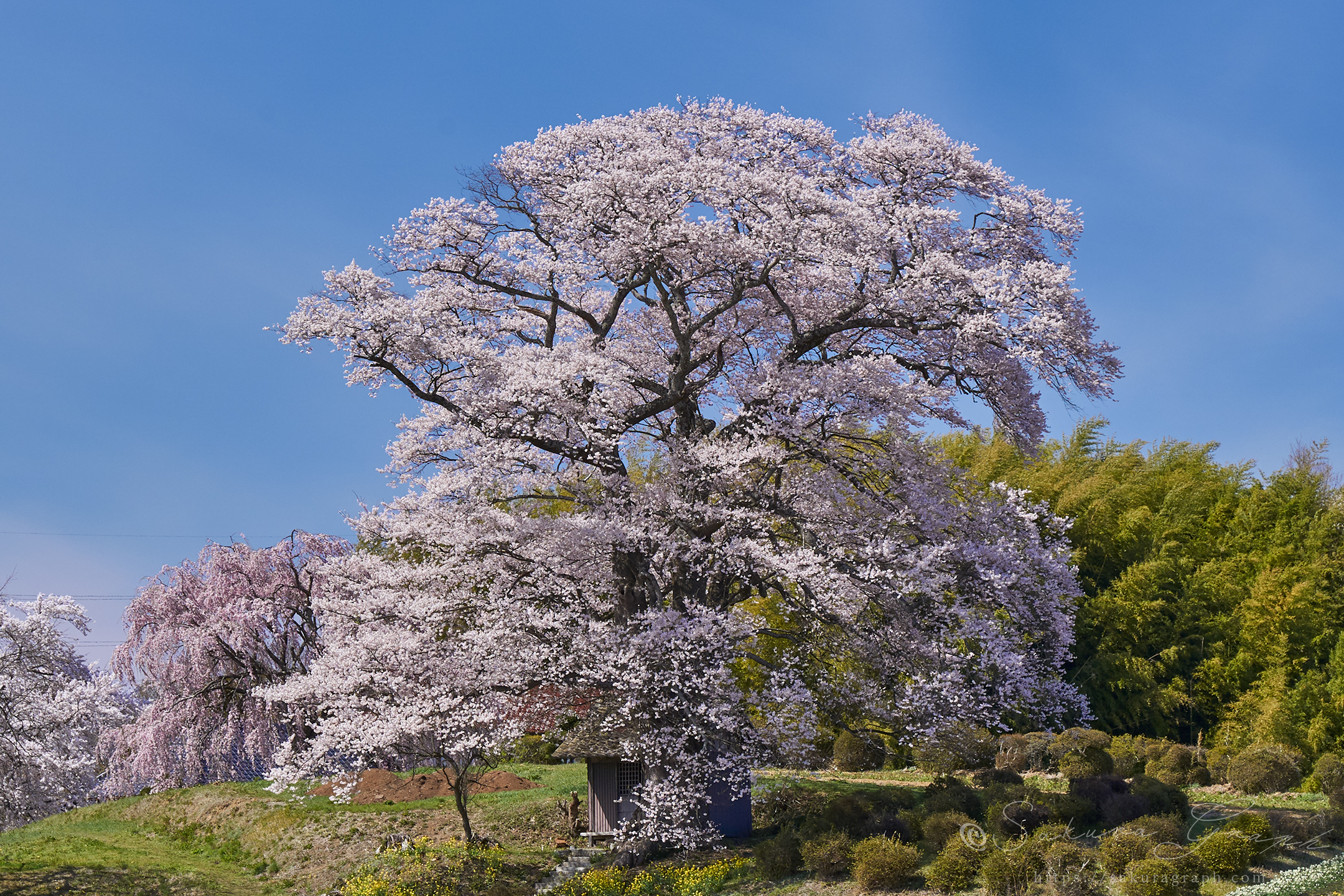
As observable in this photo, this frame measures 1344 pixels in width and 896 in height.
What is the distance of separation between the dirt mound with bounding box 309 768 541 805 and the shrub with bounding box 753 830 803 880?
10519mm

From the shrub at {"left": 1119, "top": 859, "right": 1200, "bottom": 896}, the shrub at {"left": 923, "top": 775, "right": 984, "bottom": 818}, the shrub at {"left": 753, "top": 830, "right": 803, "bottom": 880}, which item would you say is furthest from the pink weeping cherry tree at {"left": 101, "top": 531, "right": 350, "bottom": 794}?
the shrub at {"left": 1119, "top": 859, "right": 1200, "bottom": 896}

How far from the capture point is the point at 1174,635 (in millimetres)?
33438

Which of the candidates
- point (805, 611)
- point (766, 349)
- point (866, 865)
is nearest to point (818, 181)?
point (766, 349)

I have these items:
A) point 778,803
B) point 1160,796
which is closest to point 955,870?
point 1160,796

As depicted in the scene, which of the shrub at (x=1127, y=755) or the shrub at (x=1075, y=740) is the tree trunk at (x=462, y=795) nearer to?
the shrub at (x=1127, y=755)

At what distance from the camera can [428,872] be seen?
18.8 meters

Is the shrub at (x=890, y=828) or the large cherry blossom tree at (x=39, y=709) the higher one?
the large cherry blossom tree at (x=39, y=709)

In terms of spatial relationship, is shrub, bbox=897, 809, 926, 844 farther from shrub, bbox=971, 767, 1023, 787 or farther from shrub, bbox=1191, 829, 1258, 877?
shrub, bbox=1191, 829, 1258, 877

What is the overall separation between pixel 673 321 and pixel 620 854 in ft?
31.7

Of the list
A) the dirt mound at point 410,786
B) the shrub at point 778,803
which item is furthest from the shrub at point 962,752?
the dirt mound at point 410,786

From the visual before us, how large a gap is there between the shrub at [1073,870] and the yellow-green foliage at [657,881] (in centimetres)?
565

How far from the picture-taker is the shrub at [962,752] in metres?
27.8

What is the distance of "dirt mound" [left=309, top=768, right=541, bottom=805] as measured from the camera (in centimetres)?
2603

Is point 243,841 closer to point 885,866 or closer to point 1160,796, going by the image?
point 885,866
